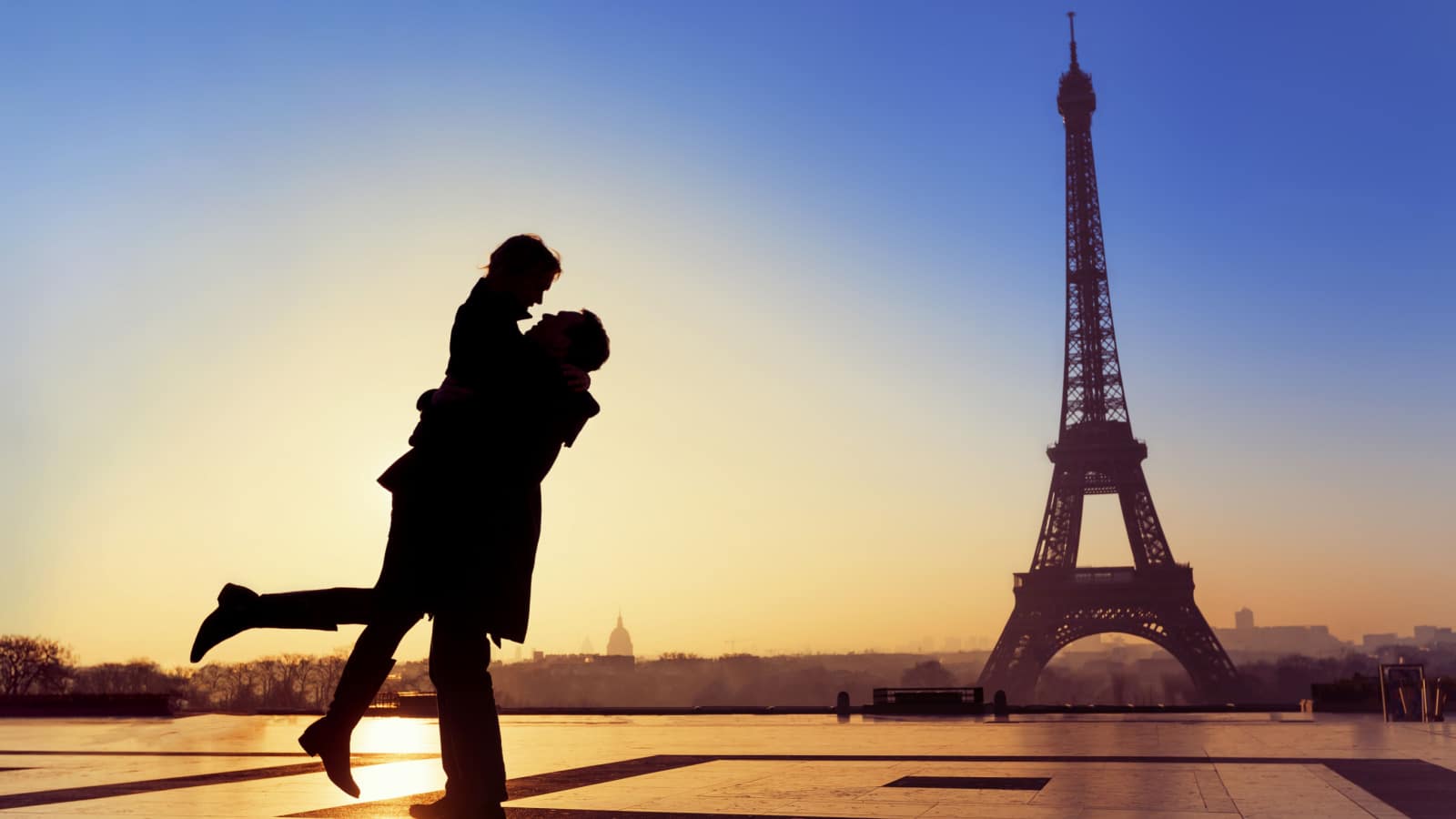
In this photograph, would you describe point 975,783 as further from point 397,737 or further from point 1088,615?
point 1088,615

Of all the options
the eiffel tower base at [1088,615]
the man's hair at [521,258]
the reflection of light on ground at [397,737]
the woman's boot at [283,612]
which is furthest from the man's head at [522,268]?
the eiffel tower base at [1088,615]

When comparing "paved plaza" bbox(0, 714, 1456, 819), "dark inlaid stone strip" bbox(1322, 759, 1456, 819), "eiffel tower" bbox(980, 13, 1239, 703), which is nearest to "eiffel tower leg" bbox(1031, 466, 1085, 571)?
"eiffel tower" bbox(980, 13, 1239, 703)

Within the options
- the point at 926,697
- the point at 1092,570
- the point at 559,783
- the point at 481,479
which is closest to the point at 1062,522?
the point at 1092,570

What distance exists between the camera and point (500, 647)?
4.34m

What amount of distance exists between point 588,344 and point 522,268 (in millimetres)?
378

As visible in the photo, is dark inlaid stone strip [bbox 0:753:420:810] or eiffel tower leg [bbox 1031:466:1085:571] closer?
dark inlaid stone strip [bbox 0:753:420:810]

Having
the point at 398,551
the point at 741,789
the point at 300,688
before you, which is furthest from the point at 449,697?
the point at 300,688

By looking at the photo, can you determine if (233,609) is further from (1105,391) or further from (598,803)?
(1105,391)

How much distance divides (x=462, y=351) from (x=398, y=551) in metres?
0.72

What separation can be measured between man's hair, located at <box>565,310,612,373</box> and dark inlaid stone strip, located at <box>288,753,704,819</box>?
266 cm

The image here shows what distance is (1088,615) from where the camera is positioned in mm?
64188

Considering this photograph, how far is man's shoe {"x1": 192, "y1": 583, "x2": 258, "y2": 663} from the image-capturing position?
4086 millimetres

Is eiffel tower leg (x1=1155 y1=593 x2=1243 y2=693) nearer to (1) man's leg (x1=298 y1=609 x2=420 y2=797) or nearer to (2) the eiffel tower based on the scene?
(2) the eiffel tower

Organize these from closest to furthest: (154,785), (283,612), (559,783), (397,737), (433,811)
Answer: (283,612)
(433,811)
(154,785)
(559,783)
(397,737)
